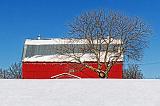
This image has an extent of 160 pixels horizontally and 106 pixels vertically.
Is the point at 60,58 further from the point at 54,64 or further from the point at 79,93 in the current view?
the point at 79,93

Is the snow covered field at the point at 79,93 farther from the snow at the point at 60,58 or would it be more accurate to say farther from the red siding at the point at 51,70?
the red siding at the point at 51,70

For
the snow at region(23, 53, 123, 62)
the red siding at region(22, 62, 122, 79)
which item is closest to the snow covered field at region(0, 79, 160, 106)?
the snow at region(23, 53, 123, 62)

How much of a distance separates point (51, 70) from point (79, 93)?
134 feet

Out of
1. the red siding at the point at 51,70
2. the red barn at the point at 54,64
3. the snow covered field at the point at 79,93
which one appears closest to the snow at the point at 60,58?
the red barn at the point at 54,64

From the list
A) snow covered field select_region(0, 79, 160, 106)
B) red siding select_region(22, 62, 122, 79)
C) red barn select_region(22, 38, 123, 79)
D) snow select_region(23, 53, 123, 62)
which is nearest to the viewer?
snow covered field select_region(0, 79, 160, 106)

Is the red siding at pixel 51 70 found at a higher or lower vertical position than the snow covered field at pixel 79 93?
lower

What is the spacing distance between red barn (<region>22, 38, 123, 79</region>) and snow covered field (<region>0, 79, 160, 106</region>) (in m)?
36.4

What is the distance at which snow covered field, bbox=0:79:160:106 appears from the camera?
11.0 metres

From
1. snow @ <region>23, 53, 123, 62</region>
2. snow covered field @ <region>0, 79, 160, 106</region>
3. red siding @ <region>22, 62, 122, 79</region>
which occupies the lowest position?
red siding @ <region>22, 62, 122, 79</region>

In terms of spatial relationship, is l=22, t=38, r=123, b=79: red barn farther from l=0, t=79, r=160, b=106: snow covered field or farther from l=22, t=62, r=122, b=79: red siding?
l=0, t=79, r=160, b=106: snow covered field

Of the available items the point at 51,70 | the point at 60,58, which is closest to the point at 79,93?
the point at 60,58

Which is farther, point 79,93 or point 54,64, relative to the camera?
point 54,64

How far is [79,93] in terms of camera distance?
11859mm

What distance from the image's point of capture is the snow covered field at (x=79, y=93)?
36.0 feet
